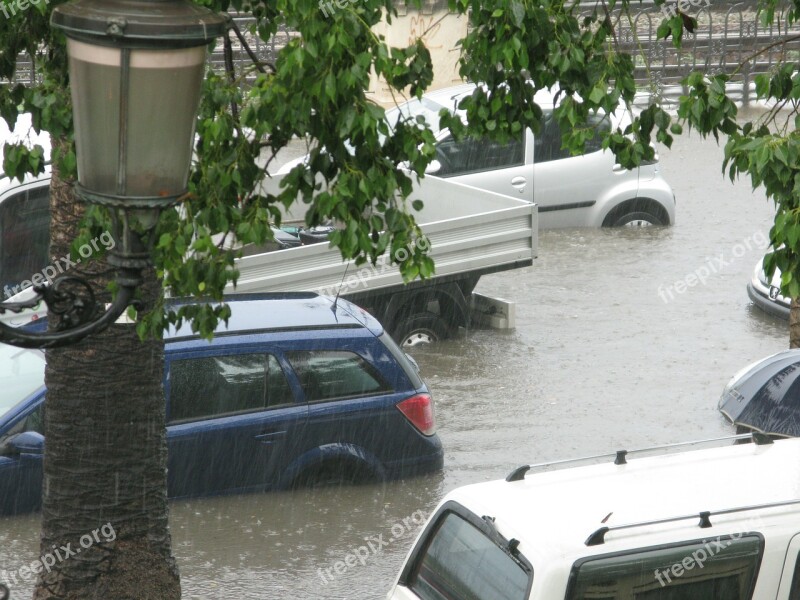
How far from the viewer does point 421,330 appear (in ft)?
40.3

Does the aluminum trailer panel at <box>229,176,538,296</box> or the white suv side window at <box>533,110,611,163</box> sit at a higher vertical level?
the white suv side window at <box>533,110,611,163</box>

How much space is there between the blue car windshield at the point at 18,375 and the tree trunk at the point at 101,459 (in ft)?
A: 7.41

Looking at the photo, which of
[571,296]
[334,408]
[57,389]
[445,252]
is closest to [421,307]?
[445,252]

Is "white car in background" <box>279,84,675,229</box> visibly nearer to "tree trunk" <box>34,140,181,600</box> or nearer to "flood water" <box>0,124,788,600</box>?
"flood water" <box>0,124,788,600</box>

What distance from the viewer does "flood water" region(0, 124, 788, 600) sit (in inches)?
324

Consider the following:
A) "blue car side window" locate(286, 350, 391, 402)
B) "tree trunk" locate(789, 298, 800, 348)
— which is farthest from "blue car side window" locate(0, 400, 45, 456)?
"tree trunk" locate(789, 298, 800, 348)

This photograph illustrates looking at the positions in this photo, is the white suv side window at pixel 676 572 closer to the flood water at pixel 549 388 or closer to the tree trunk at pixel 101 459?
the tree trunk at pixel 101 459

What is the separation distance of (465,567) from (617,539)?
0.71m

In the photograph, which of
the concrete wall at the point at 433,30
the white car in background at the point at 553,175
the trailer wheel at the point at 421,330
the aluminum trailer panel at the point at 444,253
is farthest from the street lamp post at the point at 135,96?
the concrete wall at the point at 433,30

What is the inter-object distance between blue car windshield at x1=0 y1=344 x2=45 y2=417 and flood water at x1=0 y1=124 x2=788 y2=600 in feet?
2.98

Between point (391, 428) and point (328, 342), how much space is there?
31.1 inches

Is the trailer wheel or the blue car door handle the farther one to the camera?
the trailer wheel

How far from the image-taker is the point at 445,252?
1166 cm

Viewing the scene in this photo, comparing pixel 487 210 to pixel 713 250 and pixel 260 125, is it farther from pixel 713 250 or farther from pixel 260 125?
pixel 260 125
